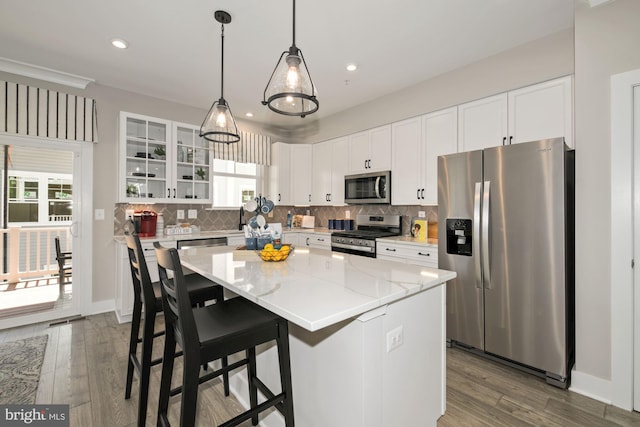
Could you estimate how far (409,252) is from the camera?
10.5 ft

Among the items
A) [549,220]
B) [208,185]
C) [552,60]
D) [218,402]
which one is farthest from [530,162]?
[208,185]

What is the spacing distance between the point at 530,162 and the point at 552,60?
1125 millimetres

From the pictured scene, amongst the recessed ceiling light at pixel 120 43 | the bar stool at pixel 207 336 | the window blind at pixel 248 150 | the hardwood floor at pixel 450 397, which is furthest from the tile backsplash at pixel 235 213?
the bar stool at pixel 207 336

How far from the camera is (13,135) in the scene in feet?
10.2

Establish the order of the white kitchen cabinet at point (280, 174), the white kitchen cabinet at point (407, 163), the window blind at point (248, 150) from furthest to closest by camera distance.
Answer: the white kitchen cabinet at point (280, 174), the window blind at point (248, 150), the white kitchen cabinet at point (407, 163)

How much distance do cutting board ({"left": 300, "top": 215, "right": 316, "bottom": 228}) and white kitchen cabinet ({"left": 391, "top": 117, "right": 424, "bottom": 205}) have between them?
5.98ft

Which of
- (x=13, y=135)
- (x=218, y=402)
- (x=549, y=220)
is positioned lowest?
(x=218, y=402)

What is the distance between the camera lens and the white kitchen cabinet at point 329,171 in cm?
449

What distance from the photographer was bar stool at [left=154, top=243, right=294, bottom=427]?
1.13 metres

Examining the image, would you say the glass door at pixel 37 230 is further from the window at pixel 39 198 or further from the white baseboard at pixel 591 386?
the white baseboard at pixel 591 386

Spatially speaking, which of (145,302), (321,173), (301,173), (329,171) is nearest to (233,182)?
(301,173)

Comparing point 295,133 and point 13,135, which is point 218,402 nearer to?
point 13,135

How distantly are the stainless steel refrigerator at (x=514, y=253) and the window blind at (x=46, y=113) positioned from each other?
4070 mm

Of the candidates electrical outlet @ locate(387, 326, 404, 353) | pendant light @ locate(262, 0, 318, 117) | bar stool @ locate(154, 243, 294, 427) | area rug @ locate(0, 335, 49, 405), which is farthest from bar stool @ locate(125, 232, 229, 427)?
pendant light @ locate(262, 0, 318, 117)
